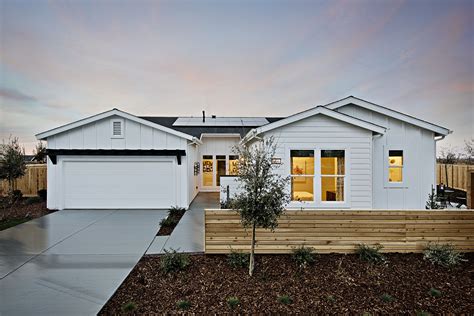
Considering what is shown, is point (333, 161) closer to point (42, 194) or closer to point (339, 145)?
point (339, 145)

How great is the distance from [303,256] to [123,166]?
345 inches

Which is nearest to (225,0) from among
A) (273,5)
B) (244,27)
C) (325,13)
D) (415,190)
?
(273,5)

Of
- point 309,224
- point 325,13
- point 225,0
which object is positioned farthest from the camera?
point 325,13

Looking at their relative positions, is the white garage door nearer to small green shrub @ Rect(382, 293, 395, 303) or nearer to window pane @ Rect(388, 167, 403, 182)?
small green shrub @ Rect(382, 293, 395, 303)

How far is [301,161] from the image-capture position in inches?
321

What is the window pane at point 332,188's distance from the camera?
8.09 metres

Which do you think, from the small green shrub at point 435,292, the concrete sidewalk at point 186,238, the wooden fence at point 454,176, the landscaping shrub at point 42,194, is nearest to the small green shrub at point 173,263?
the concrete sidewalk at point 186,238

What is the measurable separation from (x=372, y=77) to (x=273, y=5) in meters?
7.55

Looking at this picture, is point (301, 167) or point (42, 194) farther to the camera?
point (42, 194)

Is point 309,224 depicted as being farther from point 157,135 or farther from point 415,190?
point 157,135

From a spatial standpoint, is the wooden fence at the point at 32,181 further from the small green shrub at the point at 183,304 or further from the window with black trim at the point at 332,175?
the window with black trim at the point at 332,175

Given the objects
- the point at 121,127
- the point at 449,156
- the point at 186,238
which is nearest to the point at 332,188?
the point at 186,238

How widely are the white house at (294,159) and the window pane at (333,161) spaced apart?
3cm

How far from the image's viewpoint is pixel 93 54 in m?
11.0
